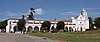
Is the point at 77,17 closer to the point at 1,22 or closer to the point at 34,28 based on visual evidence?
the point at 34,28

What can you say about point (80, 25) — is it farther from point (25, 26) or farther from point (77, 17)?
point (25, 26)

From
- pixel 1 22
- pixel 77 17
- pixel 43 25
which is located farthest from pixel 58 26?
pixel 1 22

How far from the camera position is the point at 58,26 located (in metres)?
140

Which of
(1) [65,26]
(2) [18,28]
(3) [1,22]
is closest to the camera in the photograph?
(2) [18,28]

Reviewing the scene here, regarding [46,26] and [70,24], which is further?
[70,24]

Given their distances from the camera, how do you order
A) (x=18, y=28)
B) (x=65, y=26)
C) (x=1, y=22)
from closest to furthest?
1. (x=18, y=28)
2. (x=65, y=26)
3. (x=1, y=22)

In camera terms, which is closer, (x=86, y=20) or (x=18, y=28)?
(x=18, y=28)

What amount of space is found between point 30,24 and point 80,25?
23.8 meters

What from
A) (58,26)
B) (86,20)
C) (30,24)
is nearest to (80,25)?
(86,20)

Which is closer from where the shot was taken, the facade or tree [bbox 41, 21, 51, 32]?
tree [bbox 41, 21, 51, 32]

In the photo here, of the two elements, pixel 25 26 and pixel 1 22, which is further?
pixel 1 22

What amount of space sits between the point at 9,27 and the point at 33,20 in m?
13.3

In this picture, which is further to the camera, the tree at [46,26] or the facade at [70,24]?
the facade at [70,24]

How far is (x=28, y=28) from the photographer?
14362 centimetres
